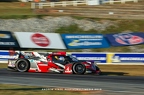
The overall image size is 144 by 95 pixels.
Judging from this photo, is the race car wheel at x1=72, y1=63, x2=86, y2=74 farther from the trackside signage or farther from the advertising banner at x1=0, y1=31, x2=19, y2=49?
the advertising banner at x1=0, y1=31, x2=19, y2=49

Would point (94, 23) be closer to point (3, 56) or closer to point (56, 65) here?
point (3, 56)

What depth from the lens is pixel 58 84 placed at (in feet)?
46.7

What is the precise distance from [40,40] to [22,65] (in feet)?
34.2

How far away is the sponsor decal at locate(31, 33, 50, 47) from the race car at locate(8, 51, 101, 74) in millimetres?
9796

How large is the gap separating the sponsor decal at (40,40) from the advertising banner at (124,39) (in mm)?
4419

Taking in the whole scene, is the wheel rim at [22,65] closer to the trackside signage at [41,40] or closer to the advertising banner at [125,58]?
the advertising banner at [125,58]

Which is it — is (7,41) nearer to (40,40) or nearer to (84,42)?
(40,40)

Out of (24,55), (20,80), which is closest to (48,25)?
(24,55)

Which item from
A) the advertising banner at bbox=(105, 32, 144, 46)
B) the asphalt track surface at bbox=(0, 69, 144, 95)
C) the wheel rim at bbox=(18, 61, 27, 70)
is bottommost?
the asphalt track surface at bbox=(0, 69, 144, 95)

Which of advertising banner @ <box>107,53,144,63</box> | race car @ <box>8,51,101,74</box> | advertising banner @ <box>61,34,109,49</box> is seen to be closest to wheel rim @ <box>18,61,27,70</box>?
race car @ <box>8,51,101,74</box>

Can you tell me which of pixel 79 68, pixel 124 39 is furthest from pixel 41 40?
pixel 79 68

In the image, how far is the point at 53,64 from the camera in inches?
727

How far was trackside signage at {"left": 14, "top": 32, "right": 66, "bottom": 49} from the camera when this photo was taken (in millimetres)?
28953

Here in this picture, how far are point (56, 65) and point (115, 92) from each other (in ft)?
21.1
